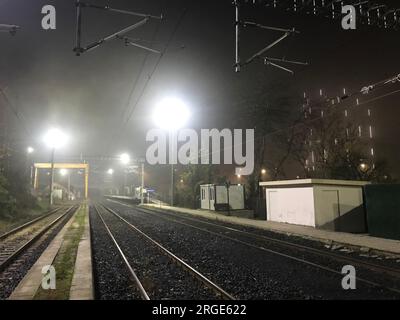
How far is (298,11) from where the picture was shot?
13.8 m

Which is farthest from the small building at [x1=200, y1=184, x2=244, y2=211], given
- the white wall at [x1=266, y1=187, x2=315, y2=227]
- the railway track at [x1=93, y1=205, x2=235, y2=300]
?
the railway track at [x1=93, y1=205, x2=235, y2=300]

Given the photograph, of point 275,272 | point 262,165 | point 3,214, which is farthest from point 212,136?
point 275,272

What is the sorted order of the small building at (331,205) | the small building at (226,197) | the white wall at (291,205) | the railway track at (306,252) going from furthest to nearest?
the small building at (226,197)
the white wall at (291,205)
the small building at (331,205)
the railway track at (306,252)

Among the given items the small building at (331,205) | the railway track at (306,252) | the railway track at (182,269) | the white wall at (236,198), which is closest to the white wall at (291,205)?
the small building at (331,205)

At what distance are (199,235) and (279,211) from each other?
858 cm

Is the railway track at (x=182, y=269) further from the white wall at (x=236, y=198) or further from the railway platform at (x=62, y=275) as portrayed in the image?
the white wall at (x=236, y=198)

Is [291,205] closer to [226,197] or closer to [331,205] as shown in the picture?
[331,205]

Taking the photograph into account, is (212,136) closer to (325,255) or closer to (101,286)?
(325,255)

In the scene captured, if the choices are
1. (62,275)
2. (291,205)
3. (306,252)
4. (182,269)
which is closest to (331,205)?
(291,205)

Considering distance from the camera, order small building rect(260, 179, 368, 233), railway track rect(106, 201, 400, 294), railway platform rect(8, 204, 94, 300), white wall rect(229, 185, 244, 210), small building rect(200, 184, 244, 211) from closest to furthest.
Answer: railway platform rect(8, 204, 94, 300), railway track rect(106, 201, 400, 294), small building rect(260, 179, 368, 233), small building rect(200, 184, 244, 211), white wall rect(229, 185, 244, 210)

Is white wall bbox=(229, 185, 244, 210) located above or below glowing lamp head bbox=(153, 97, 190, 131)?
below

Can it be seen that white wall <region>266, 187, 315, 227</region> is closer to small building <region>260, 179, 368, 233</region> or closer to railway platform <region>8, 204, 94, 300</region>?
small building <region>260, 179, 368, 233</region>

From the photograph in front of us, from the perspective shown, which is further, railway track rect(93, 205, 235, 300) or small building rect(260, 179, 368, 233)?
small building rect(260, 179, 368, 233)

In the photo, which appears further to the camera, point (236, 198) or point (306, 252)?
point (236, 198)
